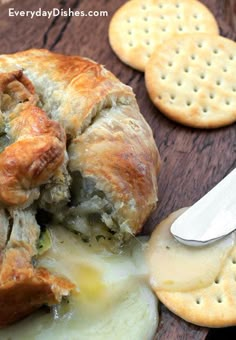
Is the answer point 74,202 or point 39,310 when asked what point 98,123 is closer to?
point 74,202

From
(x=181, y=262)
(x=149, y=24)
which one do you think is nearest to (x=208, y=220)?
(x=181, y=262)

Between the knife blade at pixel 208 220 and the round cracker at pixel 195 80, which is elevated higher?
the round cracker at pixel 195 80

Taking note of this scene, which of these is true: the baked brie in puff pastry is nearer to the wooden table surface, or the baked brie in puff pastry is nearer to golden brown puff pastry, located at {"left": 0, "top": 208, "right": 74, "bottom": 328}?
golden brown puff pastry, located at {"left": 0, "top": 208, "right": 74, "bottom": 328}

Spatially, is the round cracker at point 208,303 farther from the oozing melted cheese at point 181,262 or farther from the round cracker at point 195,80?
the round cracker at point 195,80

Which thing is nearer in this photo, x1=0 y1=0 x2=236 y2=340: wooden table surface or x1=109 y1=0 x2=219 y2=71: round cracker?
x1=0 y1=0 x2=236 y2=340: wooden table surface

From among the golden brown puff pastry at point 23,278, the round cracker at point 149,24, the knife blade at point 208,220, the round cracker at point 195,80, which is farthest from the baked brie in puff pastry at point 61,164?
the round cracker at point 149,24

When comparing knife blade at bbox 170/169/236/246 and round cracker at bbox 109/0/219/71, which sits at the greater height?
round cracker at bbox 109/0/219/71

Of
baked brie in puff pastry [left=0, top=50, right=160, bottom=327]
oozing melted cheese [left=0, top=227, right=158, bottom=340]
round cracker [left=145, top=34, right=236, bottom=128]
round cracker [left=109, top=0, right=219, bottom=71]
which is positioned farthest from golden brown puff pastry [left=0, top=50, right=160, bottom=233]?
round cracker [left=109, top=0, right=219, bottom=71]

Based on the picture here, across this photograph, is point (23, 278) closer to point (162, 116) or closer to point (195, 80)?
point (162, 116)
